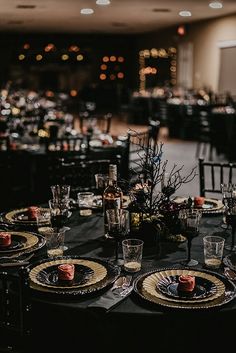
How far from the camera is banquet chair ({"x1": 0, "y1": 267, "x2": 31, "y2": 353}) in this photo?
1.65 metres

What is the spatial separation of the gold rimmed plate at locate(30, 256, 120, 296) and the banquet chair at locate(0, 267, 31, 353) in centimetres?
10

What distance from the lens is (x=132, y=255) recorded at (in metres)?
2.08

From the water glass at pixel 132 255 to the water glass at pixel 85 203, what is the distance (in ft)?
2.63

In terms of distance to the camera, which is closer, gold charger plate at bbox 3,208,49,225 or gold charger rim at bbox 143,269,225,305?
gold charger rim at bbox 143,269,225,305

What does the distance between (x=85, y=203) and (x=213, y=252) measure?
1.11m

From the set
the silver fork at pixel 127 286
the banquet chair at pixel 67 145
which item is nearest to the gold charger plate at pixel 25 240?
the silver fork at pixel 127 286

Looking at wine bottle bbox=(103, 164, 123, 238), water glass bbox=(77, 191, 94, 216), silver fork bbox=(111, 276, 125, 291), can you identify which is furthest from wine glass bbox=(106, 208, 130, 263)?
water glass bbox=(77, 191, 94, 216)

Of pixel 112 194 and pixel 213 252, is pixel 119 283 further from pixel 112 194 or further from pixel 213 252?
pixel 112 194

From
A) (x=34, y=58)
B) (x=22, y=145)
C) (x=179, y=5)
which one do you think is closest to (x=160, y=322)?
(x=22, y=145)

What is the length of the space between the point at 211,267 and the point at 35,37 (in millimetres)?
17816

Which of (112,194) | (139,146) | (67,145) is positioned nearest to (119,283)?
(112,194)

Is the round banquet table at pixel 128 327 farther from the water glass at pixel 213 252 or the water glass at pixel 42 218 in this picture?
the water glass at pixel 42 218

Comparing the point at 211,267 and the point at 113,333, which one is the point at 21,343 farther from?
the point at 211,267

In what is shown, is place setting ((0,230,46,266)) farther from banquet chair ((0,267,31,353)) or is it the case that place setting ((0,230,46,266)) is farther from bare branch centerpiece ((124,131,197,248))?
bare branch centerpiece ((124,131,197,248))
